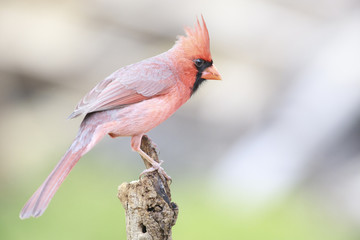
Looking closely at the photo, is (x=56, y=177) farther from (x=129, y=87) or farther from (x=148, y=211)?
(x=129, y=87)

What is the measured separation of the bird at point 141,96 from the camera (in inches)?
80.0

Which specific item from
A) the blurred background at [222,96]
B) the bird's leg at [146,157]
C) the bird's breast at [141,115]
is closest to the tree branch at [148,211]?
the bird's leg at [146,157]

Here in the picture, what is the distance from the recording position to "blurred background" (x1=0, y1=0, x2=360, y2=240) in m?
4.75

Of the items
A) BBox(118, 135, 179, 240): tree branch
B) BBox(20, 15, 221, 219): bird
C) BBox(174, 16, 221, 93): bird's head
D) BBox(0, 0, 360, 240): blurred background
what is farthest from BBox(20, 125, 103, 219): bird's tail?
BBox(0, 0, 360, 240): blurred background

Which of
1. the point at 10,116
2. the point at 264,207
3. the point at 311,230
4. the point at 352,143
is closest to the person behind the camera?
the point at 311,230

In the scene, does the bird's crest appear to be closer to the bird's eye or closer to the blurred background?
the bird's eye

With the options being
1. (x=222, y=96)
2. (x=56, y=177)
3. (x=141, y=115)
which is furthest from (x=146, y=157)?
(x=222, y=96)

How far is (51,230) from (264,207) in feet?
5.51

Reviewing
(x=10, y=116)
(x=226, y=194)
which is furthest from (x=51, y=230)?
(x=10, y=116)

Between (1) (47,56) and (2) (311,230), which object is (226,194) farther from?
(1) (47,56)

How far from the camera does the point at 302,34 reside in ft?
16.8

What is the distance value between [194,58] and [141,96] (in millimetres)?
299

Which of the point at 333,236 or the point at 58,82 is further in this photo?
the point at 58,82

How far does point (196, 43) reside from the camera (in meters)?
2.27
